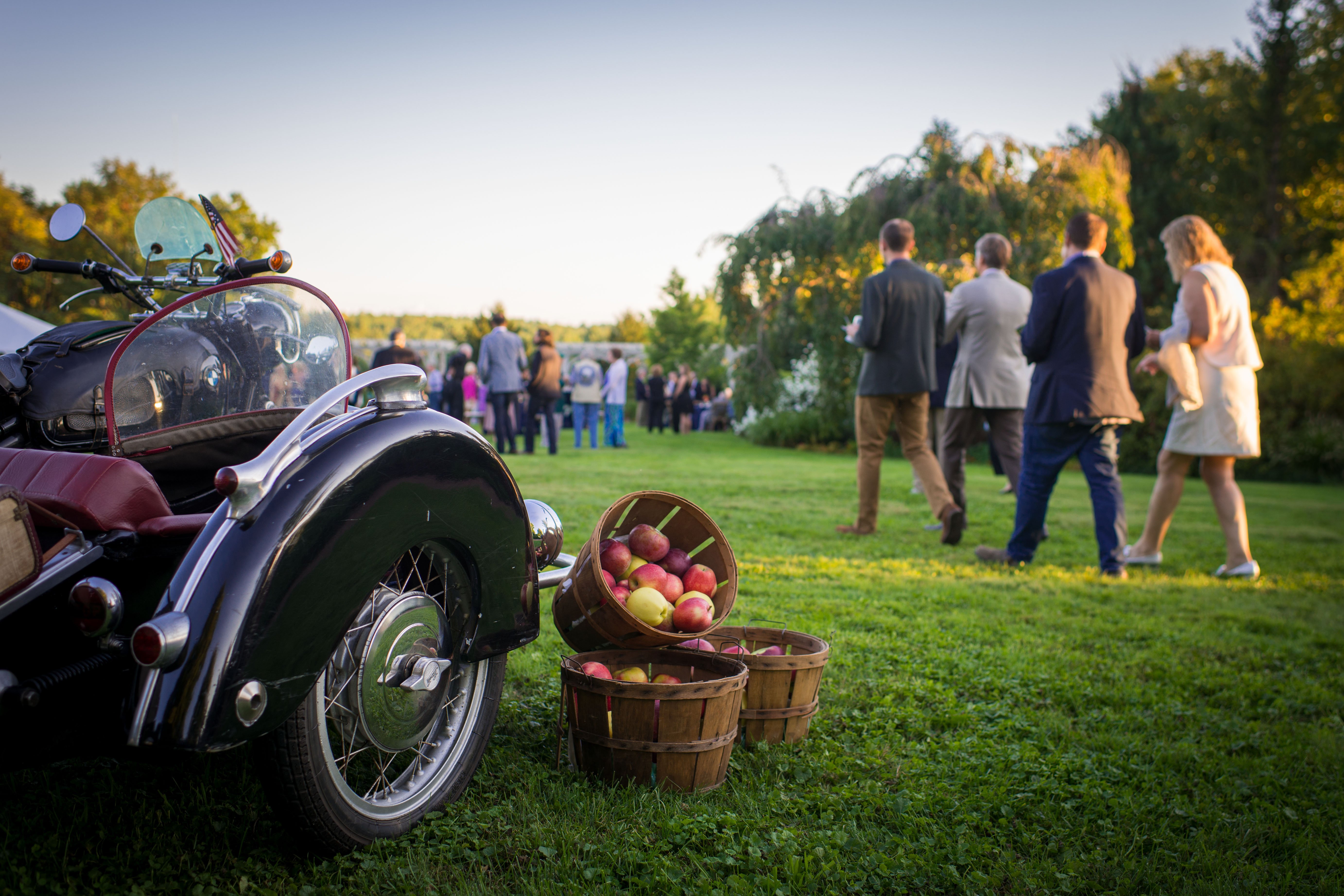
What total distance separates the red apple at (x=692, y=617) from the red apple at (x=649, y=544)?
26 cm

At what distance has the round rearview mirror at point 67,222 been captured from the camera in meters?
2.71

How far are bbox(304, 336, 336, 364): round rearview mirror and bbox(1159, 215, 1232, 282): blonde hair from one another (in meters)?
5.16

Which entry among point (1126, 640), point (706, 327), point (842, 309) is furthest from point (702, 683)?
point (706, 327)

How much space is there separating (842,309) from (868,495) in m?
10.7

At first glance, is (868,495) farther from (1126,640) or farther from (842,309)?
(842,309)

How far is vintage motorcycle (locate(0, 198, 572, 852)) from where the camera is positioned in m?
1.47

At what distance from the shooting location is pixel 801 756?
2605 millimetres

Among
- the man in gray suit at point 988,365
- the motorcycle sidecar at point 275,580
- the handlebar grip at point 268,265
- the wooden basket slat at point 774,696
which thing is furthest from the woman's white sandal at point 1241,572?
the handlebar grip at point 268,265

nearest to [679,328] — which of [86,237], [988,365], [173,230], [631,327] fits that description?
[631,327]

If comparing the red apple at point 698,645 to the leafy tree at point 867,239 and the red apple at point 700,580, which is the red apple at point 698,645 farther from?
the leafy tree at point 867,239

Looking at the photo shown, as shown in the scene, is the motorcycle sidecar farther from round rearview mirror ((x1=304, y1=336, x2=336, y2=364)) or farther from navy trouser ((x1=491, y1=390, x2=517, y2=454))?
navy trouser ((x1=491, y1=390, x2=517, y2=454))

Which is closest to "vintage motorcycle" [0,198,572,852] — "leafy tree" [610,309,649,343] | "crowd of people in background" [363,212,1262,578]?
"crowd of people in background" [363,212,1262,578]

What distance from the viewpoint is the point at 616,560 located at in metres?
2.65

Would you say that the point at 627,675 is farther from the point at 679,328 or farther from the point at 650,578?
the point at 679,328
